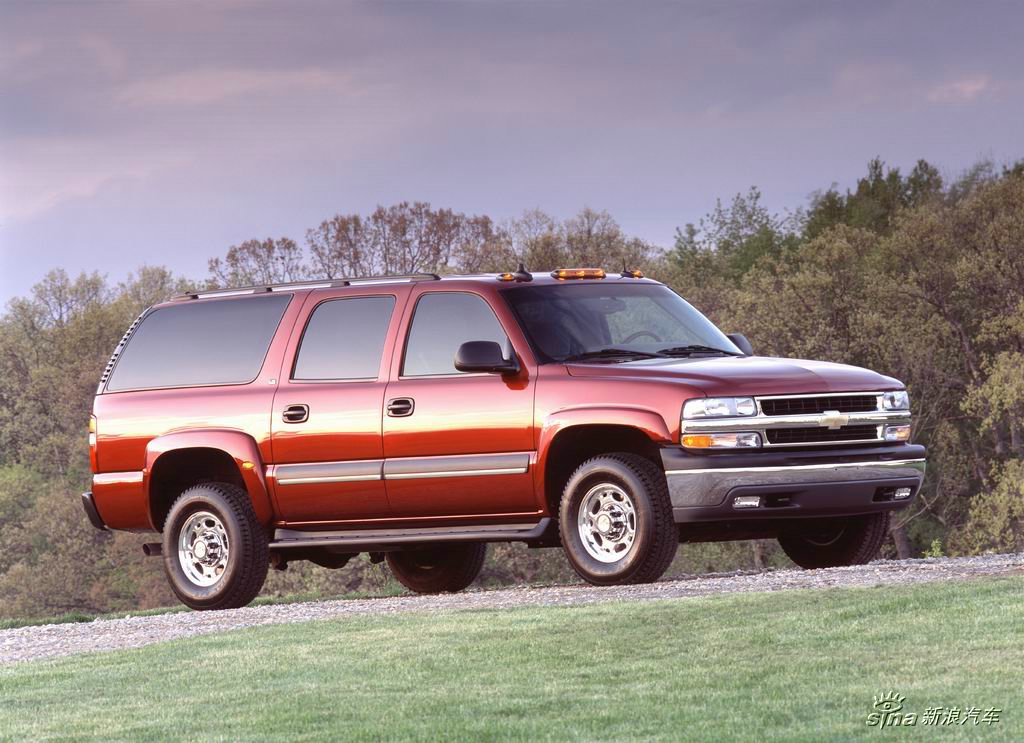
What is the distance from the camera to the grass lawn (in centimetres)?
825

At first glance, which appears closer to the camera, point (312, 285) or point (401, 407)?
point (401, 407)

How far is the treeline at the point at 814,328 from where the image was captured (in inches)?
1882

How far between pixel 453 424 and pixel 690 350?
1.76 metres

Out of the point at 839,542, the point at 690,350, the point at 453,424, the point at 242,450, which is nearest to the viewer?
the point at 453,424

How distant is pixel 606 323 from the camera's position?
461 inches

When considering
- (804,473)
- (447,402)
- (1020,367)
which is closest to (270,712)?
(447,402)

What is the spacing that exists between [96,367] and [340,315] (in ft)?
178

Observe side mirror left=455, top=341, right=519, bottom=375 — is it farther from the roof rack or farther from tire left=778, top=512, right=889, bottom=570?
tire left=778, top=512, right=889, bottom=570

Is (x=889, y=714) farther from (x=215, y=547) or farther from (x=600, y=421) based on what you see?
(x=215, y=547)

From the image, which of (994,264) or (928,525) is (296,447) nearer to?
(994,264)

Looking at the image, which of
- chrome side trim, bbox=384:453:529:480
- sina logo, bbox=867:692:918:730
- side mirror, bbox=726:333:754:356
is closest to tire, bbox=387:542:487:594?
chrome side trim, bbox=384:453:529:480

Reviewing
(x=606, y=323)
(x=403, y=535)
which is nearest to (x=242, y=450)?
(x=403, y=535)

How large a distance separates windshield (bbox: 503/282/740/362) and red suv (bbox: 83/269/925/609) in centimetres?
2

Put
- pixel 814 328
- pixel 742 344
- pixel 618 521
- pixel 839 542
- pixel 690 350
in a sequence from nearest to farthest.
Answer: pixel 618 521 < pixel 690 350 < pixel 742 344 < pixel 839 542 < pixel 814 328
